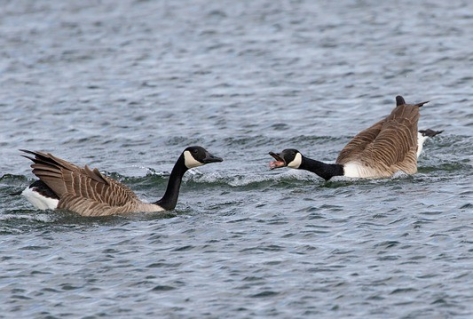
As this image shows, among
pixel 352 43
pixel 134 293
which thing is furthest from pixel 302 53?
pixel 134 293

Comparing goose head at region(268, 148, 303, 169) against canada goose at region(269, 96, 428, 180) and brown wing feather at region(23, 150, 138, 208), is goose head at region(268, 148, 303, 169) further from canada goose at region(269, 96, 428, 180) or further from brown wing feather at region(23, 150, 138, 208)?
brown wing feather at region(23, 150, 138, 208)

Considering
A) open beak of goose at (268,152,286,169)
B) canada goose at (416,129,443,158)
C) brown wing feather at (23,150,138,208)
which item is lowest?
canada goose at (416,129,443,158)

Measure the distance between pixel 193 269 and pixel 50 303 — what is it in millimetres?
1568

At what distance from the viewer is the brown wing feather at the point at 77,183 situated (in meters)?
13.4

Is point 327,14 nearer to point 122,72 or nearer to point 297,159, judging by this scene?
point 122,72

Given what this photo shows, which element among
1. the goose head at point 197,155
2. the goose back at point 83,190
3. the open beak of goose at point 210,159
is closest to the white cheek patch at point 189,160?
the goose head at point 197,155

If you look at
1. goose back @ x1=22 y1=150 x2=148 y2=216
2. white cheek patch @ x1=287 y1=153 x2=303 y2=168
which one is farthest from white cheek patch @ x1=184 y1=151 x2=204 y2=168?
white cheek patch @ x1=287 y1=153 x2=303 y2=168

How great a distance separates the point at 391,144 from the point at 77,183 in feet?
15.6

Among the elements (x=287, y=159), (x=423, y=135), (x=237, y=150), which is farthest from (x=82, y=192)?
(x=423, y=135)

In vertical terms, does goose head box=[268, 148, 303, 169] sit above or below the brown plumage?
above

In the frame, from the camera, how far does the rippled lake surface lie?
1035 centimetres

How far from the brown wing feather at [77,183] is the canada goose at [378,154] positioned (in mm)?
2115

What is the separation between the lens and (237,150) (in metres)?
17.3

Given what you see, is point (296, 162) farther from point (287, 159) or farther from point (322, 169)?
point (322, 169)
